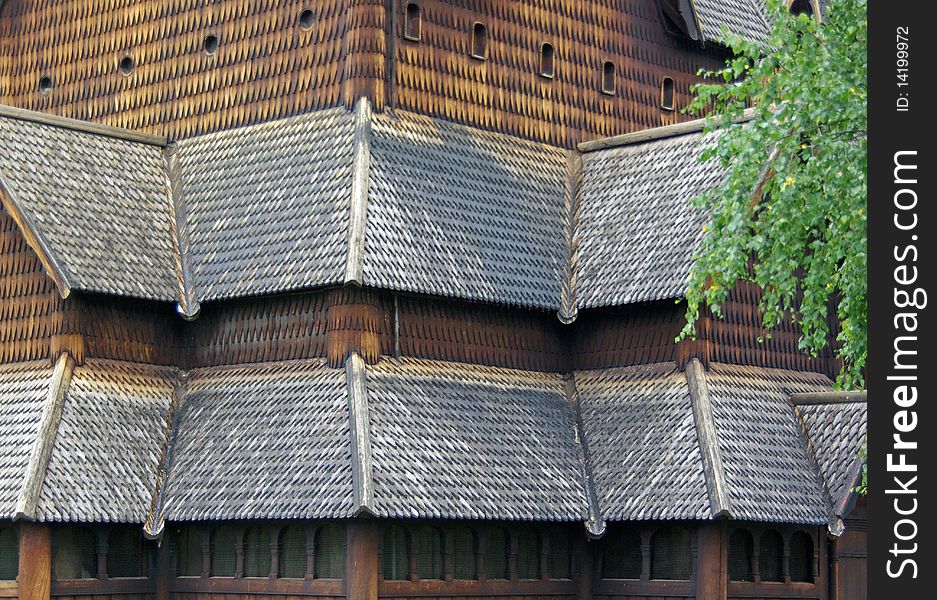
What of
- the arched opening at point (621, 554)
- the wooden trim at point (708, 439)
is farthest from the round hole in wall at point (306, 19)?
the arched opening at point (621, 554)

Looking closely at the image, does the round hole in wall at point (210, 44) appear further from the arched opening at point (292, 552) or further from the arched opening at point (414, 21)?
the arched opening at point (292, 552)

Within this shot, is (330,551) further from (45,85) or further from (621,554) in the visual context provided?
(45,85)

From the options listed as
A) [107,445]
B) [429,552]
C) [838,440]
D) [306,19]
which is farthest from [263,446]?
[838,440]

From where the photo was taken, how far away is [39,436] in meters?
32.1

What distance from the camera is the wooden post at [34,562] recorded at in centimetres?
3158

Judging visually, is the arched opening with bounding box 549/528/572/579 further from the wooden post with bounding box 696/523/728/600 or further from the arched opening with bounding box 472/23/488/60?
the arched opening with bounding box 472/23/488/60

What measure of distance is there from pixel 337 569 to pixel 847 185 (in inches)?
405

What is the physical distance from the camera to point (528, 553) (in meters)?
34.1

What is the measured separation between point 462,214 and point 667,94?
6.72m

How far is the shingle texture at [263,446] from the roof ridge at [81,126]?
4.79 meters

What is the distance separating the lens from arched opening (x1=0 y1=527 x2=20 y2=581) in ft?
105
